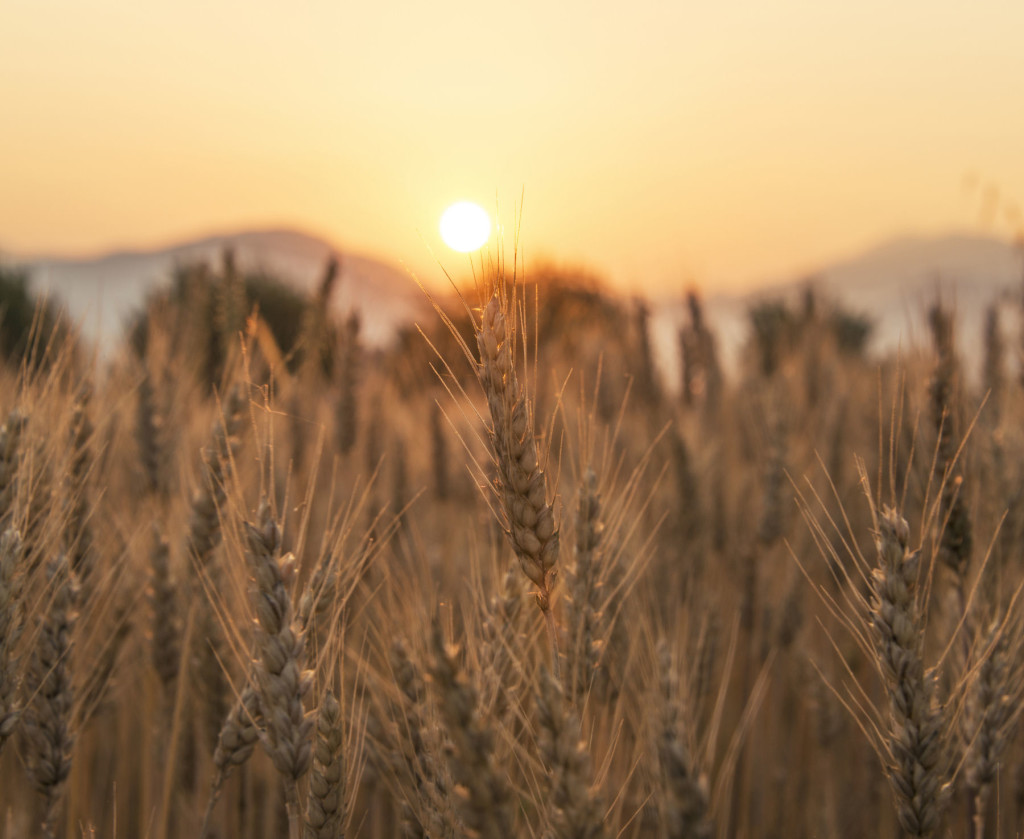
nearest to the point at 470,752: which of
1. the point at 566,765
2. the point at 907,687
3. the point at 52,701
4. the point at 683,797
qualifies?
the point at 566,765

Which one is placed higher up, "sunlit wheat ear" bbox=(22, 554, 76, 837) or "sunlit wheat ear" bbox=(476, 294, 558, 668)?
"sunlit wheat ear" bbox=(476, 294, 558, 668)

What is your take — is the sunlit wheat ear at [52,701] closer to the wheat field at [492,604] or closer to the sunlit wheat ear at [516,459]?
the wheat field at [492,604]

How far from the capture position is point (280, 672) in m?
1.25

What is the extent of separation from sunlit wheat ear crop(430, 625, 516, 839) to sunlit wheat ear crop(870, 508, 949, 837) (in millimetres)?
748

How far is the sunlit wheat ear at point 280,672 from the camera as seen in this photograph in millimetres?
1246

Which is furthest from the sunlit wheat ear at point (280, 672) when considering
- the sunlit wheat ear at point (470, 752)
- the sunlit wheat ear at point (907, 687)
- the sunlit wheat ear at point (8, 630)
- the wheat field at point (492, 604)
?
the sunlit wheat ear at point (907, 687)

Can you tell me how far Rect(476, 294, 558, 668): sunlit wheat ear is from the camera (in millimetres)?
1189

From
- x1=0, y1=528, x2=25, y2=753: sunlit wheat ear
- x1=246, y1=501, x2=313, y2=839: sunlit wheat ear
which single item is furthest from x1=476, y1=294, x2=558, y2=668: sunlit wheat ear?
x1=0, y1=528, x2=25, y2=753: sunlit wheat ear

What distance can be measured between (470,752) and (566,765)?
0.13 meters

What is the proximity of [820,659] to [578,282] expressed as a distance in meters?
11.8

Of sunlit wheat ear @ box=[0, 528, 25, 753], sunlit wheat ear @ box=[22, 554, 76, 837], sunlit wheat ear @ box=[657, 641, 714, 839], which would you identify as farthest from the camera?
sunlit wheat ear @ box=[22, 554, 76, 837]

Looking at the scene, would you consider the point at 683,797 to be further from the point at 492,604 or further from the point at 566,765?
the point at 492,604

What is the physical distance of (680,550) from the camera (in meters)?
3.02

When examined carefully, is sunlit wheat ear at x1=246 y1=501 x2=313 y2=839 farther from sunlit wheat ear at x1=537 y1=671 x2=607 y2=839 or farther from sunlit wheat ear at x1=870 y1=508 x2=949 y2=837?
sunlit wheat ear at x1=870 y1=508 x2=949 y2=837
